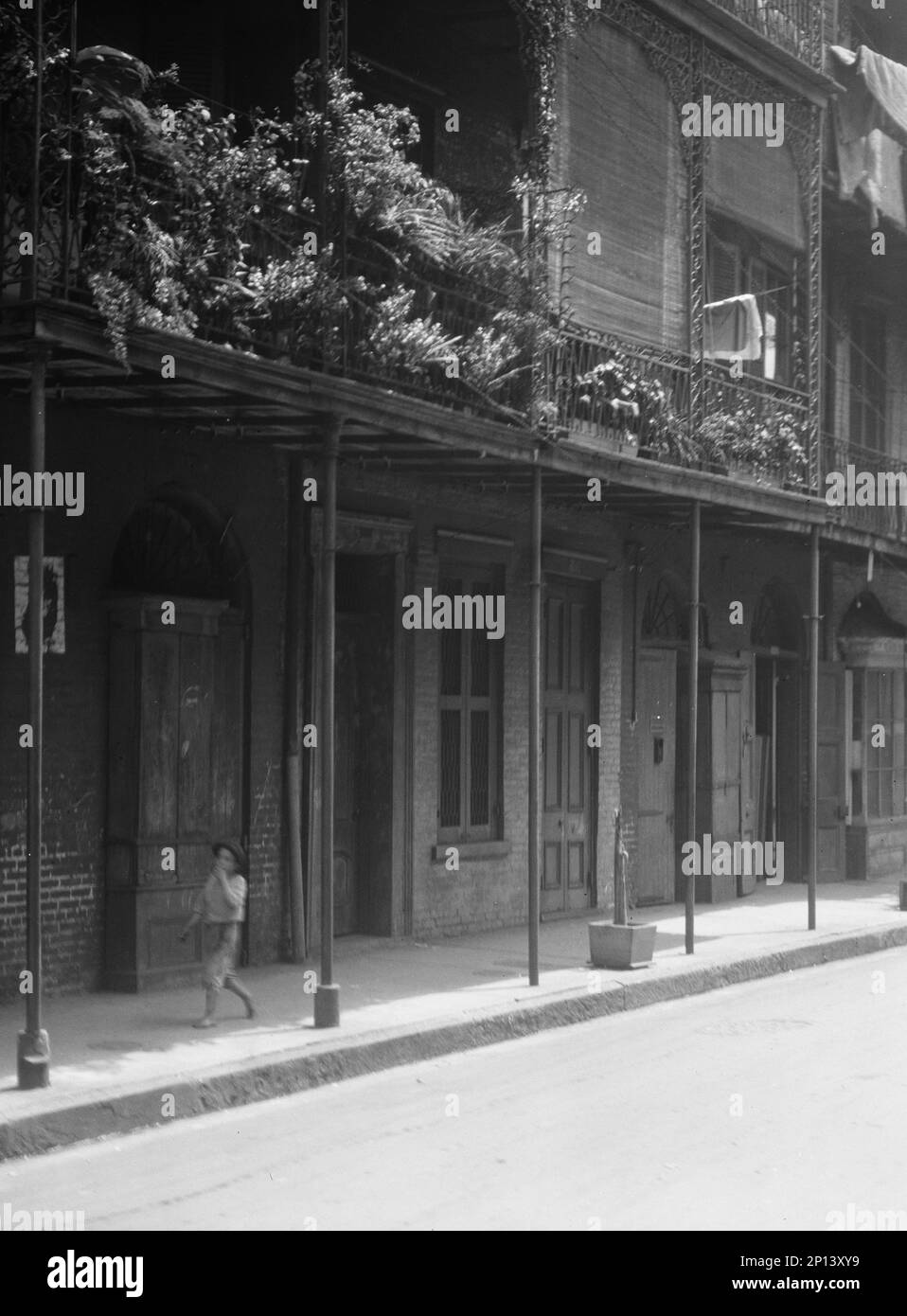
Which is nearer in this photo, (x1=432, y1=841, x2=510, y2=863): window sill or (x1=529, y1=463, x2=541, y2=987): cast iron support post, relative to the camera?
(x1=529, y1=463, x2=541, y2=987): cast iron support post

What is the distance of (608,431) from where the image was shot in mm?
15266

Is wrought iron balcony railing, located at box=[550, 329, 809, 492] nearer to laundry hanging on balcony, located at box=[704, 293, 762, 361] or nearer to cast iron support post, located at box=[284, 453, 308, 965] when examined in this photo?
laundry hanging on balcony, located at box=[704, 293, 762, 361]

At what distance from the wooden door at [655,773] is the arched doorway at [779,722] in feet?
8.59

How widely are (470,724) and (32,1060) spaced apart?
25.0ft

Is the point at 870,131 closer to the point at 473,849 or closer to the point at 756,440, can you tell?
the point at 756,440

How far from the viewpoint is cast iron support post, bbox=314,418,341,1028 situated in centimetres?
1092

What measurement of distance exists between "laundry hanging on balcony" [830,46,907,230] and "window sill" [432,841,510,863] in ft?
29.1

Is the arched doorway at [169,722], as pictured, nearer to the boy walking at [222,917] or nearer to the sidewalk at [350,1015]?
the sidewalk at [350,1015]

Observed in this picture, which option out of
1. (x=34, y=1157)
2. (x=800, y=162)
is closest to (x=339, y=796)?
(x=34, y=1157)

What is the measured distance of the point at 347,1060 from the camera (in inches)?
410

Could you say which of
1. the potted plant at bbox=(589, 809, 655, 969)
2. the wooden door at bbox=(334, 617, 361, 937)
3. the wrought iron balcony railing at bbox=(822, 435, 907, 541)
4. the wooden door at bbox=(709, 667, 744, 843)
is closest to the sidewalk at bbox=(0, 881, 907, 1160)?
the potted plant at bbox=(589, 809, 655, 969)

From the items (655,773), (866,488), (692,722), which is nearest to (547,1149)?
(692,722)

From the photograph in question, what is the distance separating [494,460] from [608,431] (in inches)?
85.5
